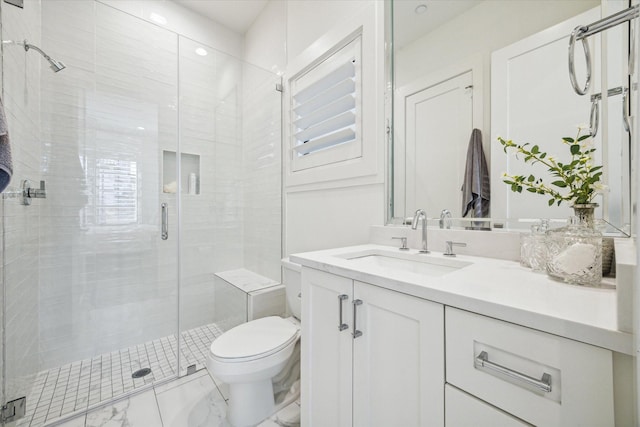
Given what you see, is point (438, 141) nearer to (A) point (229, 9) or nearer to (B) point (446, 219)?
(B) point (446, 219)

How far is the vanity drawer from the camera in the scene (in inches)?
17.1

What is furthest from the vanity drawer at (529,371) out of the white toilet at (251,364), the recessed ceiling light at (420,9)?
the recessed ceiling light at (420,9)

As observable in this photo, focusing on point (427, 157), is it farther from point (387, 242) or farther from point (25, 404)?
point (25, 404)

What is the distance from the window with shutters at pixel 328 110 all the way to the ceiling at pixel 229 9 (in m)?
1.00

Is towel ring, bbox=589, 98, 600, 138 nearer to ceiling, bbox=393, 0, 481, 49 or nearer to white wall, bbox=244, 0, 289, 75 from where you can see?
ceiling, bbox=393, 0, 481, 49

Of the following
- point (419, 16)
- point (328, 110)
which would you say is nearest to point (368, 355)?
point (328, 110)

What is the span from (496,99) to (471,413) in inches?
42.3

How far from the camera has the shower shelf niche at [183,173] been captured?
80.3 inches

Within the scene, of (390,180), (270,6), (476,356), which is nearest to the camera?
(476,356)

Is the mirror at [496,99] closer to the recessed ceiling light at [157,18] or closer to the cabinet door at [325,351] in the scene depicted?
the cabinet door at [325,351]

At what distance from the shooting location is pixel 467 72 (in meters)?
1.14

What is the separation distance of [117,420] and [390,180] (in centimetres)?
184

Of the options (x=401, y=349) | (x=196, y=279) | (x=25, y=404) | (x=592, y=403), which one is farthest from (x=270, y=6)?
(x=25, y=404)

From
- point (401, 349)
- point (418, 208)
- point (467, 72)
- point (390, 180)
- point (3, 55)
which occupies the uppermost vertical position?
point (3, 55)
